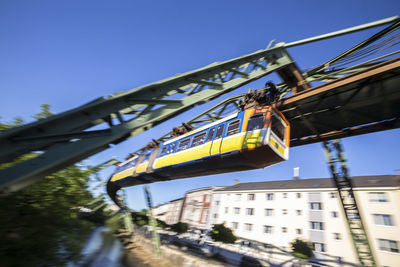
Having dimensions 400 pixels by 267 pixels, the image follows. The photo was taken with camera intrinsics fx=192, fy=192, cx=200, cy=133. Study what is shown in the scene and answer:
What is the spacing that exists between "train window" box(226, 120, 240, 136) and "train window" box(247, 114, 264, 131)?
1.44ft

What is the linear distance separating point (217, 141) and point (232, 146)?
792mm

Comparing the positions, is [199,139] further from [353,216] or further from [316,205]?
[316,205]

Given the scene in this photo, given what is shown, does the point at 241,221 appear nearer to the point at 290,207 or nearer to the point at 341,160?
the point at 290,207

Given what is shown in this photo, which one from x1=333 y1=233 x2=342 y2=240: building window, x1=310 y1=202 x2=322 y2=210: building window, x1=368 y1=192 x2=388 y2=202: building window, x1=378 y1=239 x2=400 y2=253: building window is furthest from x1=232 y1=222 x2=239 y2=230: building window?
x1=368 y1=192 x2=388 y2=202: building window

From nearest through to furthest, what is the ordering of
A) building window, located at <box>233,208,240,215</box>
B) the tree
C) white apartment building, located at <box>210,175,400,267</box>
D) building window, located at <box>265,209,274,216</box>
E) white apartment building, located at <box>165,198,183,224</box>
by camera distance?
1. the tree
2. white apartment building, located at <box>210,175,400,267</box>
3. building window, located at <box>265,209,274,216</box>
4. building window, located at <box>233,208,240,215</box>
5. white apartment building, located at <box>165,198,183,224</box>

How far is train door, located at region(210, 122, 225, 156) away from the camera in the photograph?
6.41m

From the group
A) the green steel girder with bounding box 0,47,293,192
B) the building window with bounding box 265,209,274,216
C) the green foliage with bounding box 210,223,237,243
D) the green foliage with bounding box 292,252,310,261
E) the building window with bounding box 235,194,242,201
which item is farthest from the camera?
the building window with bounding box 235,194,242,201

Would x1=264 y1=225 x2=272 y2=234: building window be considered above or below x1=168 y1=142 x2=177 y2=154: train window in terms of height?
above

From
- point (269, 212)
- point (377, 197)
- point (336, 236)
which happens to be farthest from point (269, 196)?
point (377, 197)

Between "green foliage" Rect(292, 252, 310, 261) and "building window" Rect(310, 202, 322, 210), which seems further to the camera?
"building window" Rect(310, 202, 322, 210)

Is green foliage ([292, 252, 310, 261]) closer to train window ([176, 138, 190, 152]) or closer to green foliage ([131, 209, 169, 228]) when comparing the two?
green foliage ([131, 209, 169, 228])

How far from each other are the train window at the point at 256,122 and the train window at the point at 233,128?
44cm

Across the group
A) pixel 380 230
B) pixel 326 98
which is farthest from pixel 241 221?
pixel 326 98

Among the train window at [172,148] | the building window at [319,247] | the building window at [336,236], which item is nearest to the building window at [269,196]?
the building window at [319,247]
